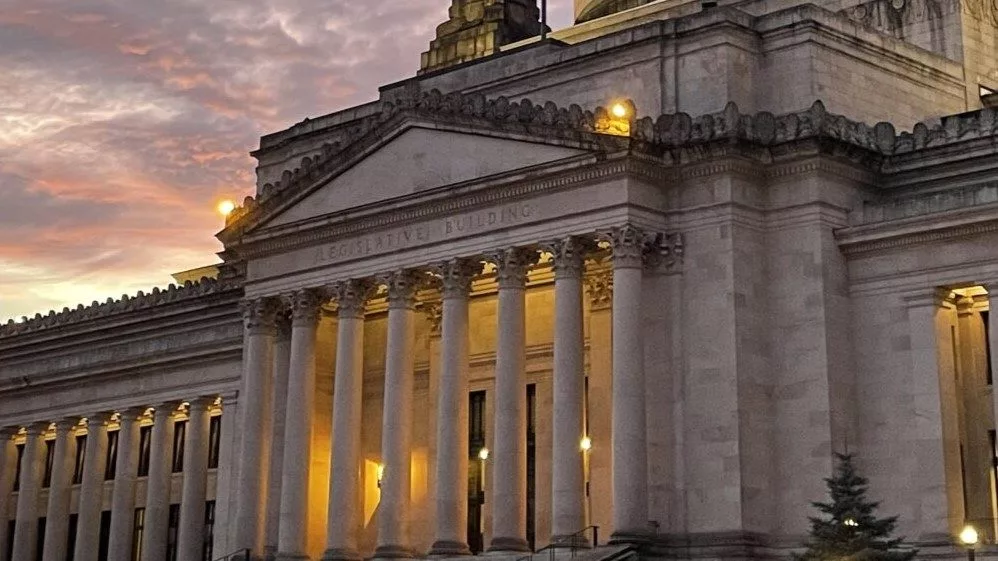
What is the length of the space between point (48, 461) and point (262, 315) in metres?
23.4

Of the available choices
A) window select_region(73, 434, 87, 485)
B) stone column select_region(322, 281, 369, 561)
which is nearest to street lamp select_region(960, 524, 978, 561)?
stone column select_region(322, 281, 369, 561)

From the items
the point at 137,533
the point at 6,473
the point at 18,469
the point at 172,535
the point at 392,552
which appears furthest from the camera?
the point at 18,469

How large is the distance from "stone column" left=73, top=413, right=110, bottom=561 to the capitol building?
9.63 meters

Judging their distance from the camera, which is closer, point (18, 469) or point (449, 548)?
point (449, 548)

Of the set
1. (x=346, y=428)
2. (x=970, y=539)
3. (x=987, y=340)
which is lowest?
(x=970, y=539)

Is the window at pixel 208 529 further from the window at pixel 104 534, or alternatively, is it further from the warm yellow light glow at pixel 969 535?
the warm yellow light glow at pixel 969 535

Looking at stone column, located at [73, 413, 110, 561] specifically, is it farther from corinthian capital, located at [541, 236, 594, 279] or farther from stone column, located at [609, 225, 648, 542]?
stone column, located at [609, 225, 648, 542]

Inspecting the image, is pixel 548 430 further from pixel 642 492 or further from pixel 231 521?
pixel 231 521

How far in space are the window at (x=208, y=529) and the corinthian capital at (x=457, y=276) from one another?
68.6ft

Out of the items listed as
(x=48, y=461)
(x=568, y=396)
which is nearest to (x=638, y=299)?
(x=568, y=396)

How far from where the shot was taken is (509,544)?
5834cm

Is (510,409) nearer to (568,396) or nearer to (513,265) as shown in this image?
(568,396)

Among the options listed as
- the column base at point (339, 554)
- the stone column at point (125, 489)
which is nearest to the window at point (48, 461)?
the stone column at point (125, 489)

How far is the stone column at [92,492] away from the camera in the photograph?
266ft
